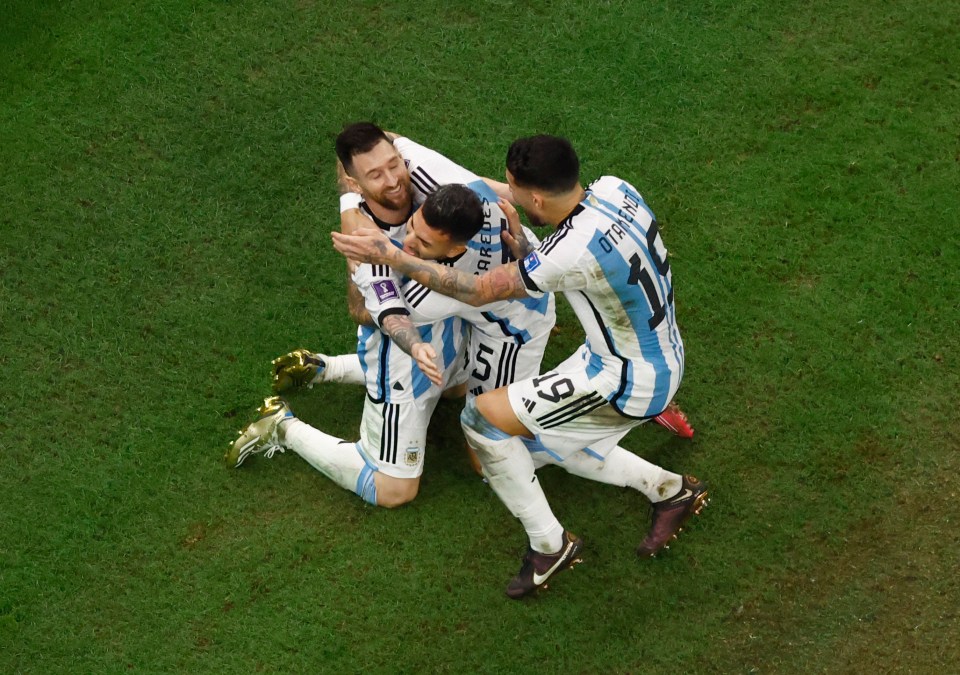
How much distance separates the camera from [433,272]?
185 inches

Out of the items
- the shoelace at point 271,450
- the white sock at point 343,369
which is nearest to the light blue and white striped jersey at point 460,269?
the white sock at point 343,369

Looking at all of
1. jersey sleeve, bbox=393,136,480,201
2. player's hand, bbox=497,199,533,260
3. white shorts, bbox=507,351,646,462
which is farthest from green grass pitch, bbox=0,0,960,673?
jersey sleeve, bbox=393,136,480,201

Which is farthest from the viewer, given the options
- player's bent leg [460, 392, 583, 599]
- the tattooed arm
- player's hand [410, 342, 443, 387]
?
the tattooed arm

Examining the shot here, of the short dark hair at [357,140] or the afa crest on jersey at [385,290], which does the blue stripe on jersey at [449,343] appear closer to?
the afa crest on jersey at [385,290]

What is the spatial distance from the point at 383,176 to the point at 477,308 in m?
0.84

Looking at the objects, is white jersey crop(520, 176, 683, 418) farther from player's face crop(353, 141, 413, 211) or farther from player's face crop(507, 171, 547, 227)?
player's face crop(353, 141, 413, 211)

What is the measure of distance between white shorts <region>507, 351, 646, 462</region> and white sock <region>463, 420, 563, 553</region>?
169 millimetres

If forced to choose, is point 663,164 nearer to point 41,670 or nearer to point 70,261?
point 70,261

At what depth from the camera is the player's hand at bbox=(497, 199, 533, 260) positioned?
5086 millimetres

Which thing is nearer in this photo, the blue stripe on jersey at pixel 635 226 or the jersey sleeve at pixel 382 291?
the blue stripe on jersey at pixel 635 226

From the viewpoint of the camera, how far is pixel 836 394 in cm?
597

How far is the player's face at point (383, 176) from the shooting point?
5.01 m

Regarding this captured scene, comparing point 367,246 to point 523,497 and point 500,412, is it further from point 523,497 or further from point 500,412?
point 523,497

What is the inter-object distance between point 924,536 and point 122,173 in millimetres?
5578
